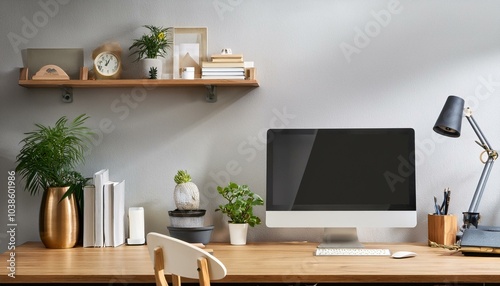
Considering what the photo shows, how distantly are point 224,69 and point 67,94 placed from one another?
737 millimetres

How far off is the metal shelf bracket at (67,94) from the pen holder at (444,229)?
168cm

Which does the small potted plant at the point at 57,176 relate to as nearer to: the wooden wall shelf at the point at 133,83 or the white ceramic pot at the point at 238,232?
the wooden wall shelf at the point at 133,83

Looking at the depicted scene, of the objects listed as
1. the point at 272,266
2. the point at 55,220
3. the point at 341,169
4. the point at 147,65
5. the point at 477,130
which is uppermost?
the point at 147,65

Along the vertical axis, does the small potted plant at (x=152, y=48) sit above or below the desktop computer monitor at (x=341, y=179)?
above

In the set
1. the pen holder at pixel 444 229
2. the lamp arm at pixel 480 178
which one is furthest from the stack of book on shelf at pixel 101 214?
the lamp arm at pixel 480 178

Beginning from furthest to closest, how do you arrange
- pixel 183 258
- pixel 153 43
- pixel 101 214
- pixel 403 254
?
pixel 153 43 → pixel 101 214 → pixel 403 254 → pixel 183 258

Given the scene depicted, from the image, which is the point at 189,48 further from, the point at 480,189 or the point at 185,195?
the point at 480,189

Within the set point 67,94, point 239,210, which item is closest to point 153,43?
point 67,94

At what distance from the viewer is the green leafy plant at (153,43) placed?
293cm

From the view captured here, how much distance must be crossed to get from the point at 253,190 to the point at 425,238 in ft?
2.59

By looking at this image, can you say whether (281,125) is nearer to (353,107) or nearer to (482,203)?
(353,107)

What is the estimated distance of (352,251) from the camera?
2621 mm

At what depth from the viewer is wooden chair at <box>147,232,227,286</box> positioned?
6.02 feet

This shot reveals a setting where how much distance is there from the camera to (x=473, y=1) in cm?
297
